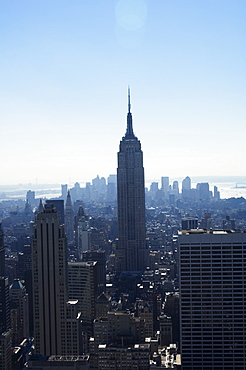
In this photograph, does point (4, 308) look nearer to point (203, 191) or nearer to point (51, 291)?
point (51, 291)

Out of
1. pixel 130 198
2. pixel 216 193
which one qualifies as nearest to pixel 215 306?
pixel 130 198

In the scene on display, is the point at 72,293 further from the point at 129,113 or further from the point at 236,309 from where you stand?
the point at 129,113

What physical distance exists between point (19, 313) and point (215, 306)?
1236cm

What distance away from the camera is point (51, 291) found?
19.3 metres

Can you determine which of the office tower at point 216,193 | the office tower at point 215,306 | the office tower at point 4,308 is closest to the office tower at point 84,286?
the office tower at point 4,308

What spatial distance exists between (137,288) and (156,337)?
39.0ft

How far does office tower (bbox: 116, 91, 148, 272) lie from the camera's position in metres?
42.4

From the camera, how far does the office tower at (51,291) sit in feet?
63.0

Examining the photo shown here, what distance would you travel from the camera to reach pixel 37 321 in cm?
1934

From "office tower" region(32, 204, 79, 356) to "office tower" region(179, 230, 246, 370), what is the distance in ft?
17.5

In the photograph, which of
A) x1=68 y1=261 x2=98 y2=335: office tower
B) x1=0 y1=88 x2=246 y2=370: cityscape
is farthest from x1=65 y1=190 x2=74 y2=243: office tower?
x1=68 y1=261 x2=98 y2=335: office tower

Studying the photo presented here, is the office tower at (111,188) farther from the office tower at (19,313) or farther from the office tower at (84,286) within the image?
the office tower at (19,313)

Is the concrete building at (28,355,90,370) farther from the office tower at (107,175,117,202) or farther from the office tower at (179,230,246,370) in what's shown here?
the office tower at (107,175,117,202)

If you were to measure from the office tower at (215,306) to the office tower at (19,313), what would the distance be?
1024 centimetres
